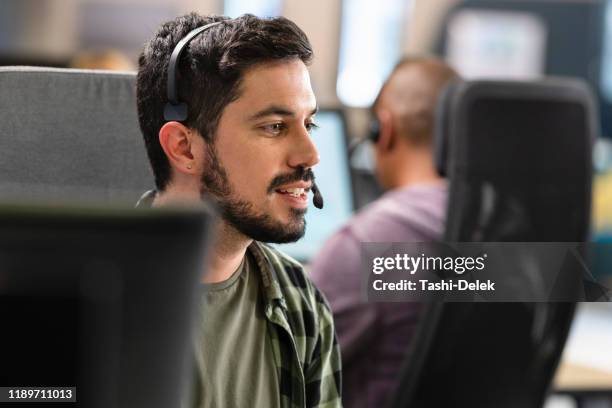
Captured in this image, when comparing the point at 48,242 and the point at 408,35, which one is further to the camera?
the point at 408,35

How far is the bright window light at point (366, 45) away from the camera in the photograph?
536 cm

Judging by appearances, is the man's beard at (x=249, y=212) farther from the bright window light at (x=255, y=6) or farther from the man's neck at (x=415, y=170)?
the bright window light at (x=255, y=6)

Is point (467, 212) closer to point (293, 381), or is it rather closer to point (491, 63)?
point (293, 381)

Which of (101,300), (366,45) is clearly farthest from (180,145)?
(366,45)

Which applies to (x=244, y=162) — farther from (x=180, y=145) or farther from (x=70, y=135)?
(x=70, y=135)

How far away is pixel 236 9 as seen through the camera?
17.0 feet

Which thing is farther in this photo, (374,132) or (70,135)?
(374,132)

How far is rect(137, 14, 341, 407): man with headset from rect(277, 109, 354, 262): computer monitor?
140 cm

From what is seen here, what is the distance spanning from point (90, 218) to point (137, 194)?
702mm

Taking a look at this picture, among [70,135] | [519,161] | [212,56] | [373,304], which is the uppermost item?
[212,56]

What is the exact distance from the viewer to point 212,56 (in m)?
1.06

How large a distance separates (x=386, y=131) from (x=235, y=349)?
3.59 ft

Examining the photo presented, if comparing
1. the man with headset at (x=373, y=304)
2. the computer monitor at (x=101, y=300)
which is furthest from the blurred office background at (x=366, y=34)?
the computer monitor at (x=101, y=300)

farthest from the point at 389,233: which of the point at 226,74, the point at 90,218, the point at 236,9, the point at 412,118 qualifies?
the point at 236,9
